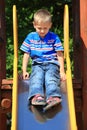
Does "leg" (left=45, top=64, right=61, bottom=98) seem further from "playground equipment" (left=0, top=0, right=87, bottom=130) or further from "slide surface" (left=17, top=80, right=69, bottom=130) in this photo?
"playground equipment" (left=0, top=0, right=87, bottom=130)

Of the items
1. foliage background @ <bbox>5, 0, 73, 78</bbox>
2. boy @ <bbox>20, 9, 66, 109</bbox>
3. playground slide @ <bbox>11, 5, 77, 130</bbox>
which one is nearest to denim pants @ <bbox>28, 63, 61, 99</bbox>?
boy @ <bbox>20, 9, 66, 109</bbox>

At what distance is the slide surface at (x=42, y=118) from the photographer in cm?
540

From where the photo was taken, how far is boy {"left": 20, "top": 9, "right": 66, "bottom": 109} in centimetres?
565

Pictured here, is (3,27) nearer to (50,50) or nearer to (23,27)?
(50,50)

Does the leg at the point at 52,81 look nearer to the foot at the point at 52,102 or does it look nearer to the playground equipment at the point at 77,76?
the foot at the point at 52,102

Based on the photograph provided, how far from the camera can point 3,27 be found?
708cm

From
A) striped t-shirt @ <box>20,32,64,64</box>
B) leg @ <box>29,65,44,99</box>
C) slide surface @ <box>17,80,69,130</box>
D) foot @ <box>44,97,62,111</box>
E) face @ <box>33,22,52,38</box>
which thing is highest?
face @ <box>33,22,52,38</box>

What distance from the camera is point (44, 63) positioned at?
6.11m

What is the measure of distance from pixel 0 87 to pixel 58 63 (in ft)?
3.02

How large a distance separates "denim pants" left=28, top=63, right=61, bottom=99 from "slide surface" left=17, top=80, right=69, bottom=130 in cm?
15

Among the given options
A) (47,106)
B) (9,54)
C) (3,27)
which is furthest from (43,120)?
(9,54)

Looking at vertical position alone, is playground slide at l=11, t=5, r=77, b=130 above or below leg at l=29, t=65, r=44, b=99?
below

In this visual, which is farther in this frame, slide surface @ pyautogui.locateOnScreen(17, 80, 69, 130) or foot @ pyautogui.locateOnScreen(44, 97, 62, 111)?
foot @ pyautogui.locateOnScreen(44, 97, 62, 111)

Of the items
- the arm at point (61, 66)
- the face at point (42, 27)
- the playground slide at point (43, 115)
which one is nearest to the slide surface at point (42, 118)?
the playground slide at point (43, 115)
